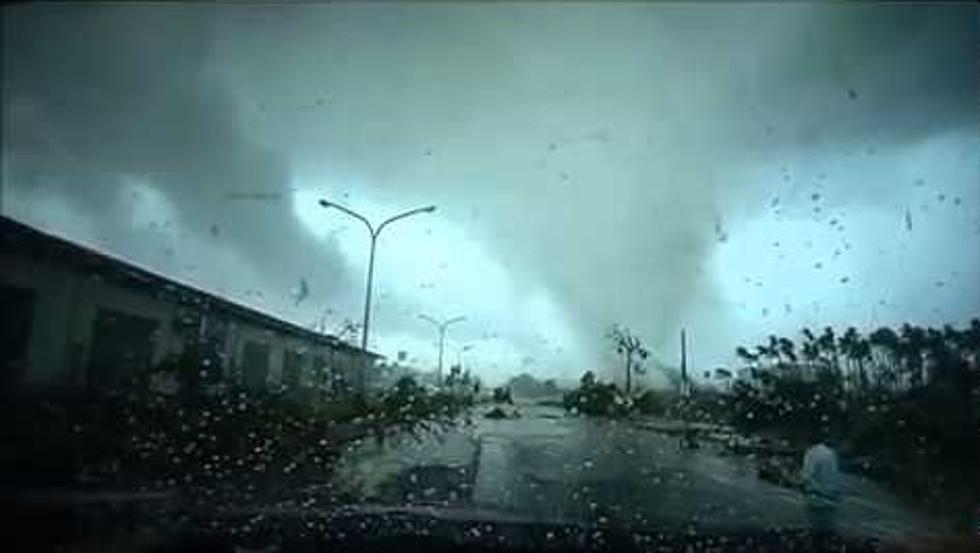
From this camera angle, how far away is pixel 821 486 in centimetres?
386

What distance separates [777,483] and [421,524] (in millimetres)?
1620

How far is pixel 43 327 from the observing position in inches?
190

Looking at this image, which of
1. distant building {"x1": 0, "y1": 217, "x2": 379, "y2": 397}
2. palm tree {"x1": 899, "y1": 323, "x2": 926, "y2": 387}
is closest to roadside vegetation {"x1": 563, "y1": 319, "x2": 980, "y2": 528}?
palm tree {"x1": 899, "y1": 323, "x2": 926, "y2": 387}

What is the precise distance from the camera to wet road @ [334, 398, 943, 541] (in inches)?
153

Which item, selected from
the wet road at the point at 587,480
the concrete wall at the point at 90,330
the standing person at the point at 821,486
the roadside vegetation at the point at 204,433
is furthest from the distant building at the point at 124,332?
the standing person at the point at 821,486

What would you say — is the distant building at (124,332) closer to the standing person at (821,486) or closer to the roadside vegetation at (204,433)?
the roadside vegetation at (204,433)

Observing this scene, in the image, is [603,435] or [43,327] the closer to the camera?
[603,435]

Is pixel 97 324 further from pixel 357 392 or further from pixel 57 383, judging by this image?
pixel 357 392

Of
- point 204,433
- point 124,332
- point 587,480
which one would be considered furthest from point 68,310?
point 587,480

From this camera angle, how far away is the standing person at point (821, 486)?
381cm

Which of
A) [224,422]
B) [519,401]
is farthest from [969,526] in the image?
[224,422]

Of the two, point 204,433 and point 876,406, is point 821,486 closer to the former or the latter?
point 876,406

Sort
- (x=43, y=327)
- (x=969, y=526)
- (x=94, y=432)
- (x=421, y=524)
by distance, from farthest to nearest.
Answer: (x=43, y=327) → (x=94, y=432) → (x=421, y=524) → (x=969, y=526)

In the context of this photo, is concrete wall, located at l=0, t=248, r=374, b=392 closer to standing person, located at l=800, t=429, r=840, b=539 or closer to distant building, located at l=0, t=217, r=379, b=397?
distant building, located at l=0, t=217, r=379, b=397
